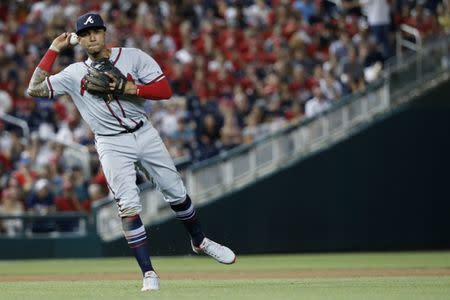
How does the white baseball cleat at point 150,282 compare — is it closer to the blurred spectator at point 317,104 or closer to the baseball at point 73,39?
the baseball at point 73,39

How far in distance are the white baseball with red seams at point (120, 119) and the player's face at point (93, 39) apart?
18 centimetres

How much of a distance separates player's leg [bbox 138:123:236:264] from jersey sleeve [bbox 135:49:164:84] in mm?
446

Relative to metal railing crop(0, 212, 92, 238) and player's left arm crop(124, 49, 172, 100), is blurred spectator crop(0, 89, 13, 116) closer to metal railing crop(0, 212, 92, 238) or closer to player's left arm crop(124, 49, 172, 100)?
metal railing crop(0, 212, 92, 238)

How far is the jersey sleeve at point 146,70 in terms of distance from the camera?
948 cm

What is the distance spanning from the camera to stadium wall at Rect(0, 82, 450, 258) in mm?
17734

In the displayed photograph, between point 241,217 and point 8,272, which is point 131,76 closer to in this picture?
point 8,272

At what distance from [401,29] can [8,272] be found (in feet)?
27.3

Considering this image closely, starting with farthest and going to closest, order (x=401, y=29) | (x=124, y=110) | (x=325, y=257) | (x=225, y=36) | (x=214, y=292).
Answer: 1. (x=225, y=36)
2. (x=401, y=29)
3. (x=325, y=257)
4. (x=124, y=110)
5. (x=214, y=292)

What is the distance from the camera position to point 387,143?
18422mm

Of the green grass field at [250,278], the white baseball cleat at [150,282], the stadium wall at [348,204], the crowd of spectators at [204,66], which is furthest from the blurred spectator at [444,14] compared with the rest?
the white baseball cleat at [150,282]

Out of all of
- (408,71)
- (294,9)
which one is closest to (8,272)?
(408,71)

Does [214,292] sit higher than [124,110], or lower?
lower

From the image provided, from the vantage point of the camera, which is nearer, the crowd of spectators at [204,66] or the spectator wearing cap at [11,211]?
the spectator wearing cap at [11,211]

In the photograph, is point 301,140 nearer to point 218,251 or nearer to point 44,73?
point 218,251
